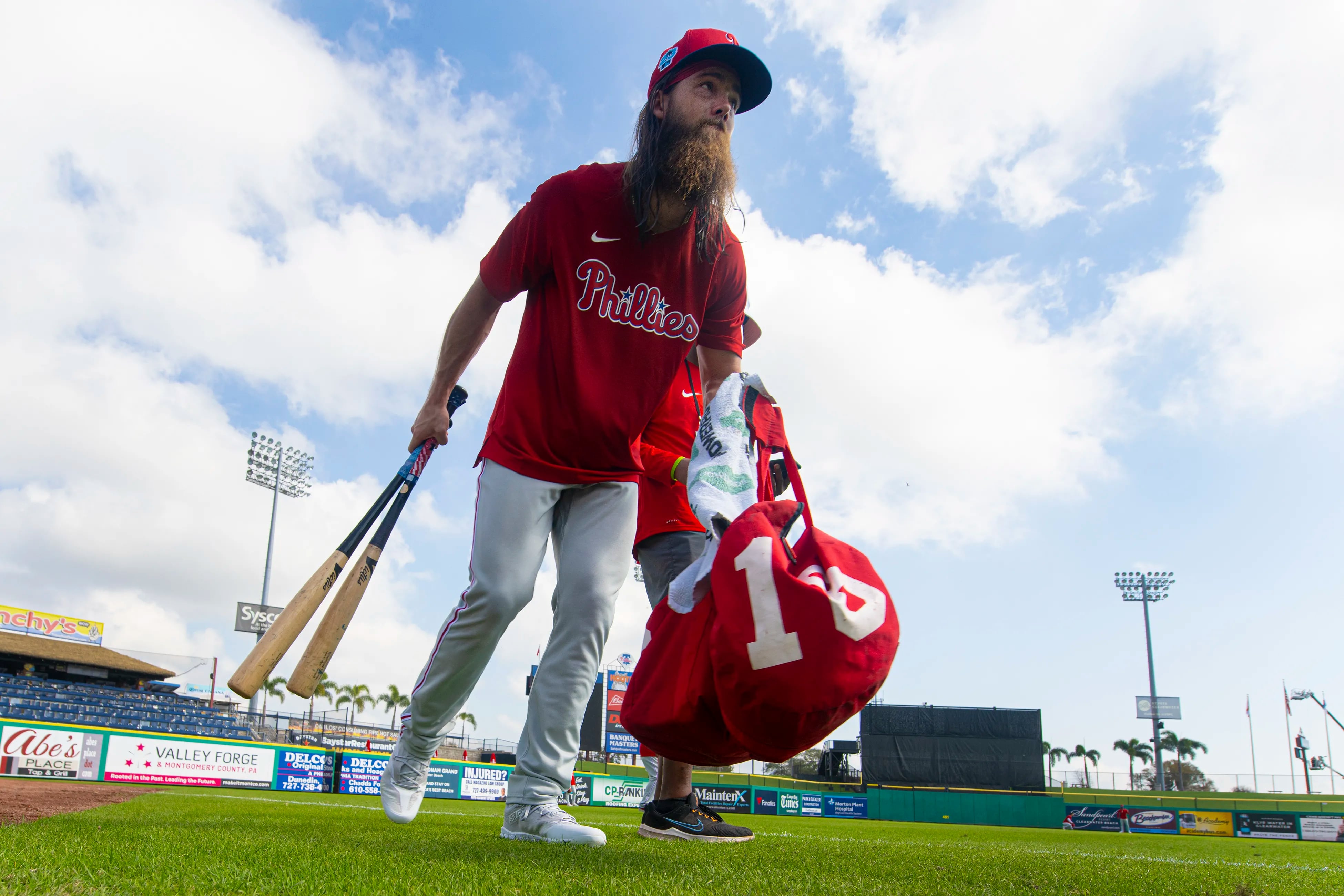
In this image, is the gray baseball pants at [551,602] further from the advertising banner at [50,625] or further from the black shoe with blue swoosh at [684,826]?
the advertising banner at [50,625]

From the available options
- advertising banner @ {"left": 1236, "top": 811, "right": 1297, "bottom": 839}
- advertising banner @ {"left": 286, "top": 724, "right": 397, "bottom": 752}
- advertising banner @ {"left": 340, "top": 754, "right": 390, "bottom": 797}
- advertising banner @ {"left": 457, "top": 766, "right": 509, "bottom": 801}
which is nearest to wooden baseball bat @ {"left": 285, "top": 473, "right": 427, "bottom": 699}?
advertising banner @ {"left": 340, "top": 754, "right": 390, "bottom": 797}

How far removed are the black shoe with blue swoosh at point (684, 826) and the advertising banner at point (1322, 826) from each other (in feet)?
90.5

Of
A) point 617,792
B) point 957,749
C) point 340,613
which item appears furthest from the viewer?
point 957,749

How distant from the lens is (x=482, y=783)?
17234mm

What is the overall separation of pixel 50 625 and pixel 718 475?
183ft

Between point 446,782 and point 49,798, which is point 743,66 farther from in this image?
point 446,782

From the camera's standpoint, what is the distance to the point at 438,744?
3.28 metres

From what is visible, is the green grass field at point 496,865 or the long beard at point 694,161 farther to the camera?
the long beard at point 694,161

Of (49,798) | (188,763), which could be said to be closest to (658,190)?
(49,798)

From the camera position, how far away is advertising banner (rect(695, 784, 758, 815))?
69.6 ft

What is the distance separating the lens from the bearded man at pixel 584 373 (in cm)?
277

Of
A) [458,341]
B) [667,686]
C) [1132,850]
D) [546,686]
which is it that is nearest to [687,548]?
[546,686]

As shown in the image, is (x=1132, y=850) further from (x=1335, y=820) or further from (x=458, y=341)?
(x=1335, y=820)

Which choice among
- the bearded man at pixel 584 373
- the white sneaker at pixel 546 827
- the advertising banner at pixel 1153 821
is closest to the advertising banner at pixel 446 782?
the white sneaker at pixel 546 827
